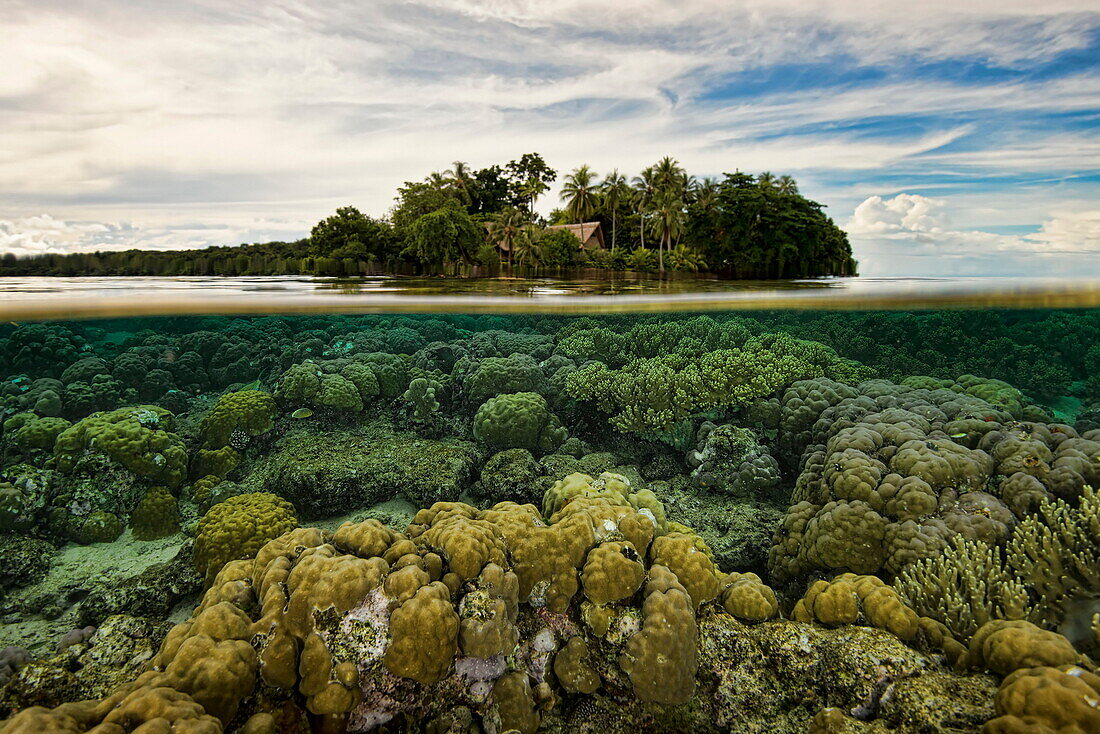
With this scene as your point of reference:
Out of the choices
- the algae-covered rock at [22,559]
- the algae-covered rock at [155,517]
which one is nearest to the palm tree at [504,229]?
the algae-covered rock at [155,517]

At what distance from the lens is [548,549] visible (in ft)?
15.2

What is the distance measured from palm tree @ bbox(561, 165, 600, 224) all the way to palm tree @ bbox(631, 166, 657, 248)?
16.1ft

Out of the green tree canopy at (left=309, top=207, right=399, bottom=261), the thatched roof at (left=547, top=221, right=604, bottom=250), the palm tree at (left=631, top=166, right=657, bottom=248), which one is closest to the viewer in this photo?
the green tree canopy at (left=309, top=207, right=399, bottom=261)

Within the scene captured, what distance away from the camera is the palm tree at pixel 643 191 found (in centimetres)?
3709

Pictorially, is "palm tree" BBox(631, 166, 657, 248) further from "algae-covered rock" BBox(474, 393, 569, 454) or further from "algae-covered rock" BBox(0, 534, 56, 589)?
"algae-covered rock" BBox(0, 534, 56, 589)

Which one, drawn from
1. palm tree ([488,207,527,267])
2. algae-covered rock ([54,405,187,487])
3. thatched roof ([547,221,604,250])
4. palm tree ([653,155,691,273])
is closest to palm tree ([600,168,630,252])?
thatched roof ([547,221,604,250])

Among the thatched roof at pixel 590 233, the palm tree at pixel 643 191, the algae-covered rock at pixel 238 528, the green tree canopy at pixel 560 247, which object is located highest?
the palm tree at pixel 643 191

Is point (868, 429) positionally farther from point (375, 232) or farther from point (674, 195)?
point (674, 195)

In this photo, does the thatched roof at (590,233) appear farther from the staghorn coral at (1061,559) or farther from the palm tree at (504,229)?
the staghorn coral at (1061,559)

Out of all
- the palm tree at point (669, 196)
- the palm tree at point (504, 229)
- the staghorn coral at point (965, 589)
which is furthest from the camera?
the palm tree at point (669, 196)

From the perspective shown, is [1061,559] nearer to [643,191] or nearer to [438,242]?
[438,242]

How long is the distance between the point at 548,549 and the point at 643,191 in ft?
121

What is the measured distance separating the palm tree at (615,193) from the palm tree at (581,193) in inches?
81.6

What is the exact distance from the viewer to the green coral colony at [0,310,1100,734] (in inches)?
149
